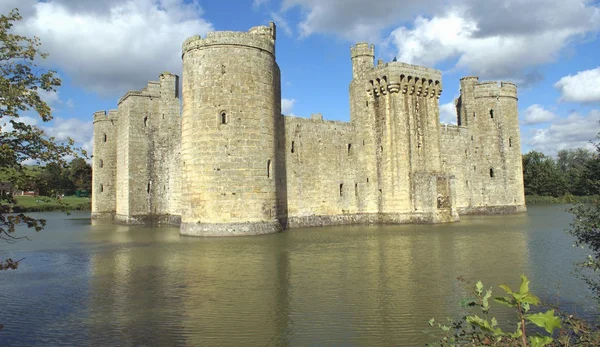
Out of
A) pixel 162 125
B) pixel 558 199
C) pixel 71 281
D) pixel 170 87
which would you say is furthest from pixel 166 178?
pixel 558 199

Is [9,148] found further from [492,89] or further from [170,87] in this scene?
[492,89]

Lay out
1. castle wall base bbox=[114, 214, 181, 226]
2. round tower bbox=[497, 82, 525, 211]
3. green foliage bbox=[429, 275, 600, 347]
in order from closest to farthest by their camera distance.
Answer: green foliage bbox=[429, 275, 600, 347]
castle wall base bbox=[114, 214, 181, 226]
round tower bbox=[497, 82, 525, 211]

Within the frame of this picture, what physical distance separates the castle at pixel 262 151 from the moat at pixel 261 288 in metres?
4.55

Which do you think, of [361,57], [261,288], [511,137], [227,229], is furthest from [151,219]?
[511,137]

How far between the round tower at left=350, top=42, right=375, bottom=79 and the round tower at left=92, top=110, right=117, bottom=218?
1970 centimetres

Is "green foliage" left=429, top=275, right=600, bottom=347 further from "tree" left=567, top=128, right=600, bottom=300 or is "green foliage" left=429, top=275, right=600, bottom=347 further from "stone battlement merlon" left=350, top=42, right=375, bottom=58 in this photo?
"stone battlement merlon" left=350, top=42, right=375, bottom=58

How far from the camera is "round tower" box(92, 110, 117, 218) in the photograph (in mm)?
35594

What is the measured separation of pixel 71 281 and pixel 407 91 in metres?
22.9

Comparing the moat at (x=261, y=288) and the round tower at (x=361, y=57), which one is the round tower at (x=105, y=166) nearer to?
the moat at (x=261, y=288)

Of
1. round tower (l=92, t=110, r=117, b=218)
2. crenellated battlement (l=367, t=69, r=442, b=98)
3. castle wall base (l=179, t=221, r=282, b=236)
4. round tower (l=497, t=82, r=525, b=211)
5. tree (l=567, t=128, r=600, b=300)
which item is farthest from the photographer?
round tower (l=497, t=82, r=525, b=211)

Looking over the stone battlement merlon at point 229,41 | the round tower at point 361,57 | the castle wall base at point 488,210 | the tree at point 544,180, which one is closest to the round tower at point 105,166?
the stone battlement merlon at point 229,41

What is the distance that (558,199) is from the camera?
55562 mm

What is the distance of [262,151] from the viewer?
2266cm

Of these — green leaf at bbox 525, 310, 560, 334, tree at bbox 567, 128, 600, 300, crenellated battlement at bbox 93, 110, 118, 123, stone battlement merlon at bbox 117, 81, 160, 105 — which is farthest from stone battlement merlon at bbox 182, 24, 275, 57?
green leaf at bbox 525, 310, 560, 334
